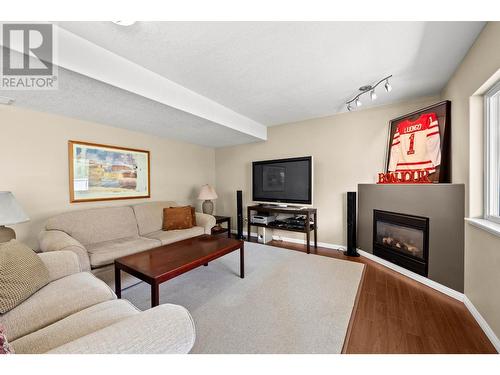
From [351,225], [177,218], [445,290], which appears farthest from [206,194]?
[445,290]

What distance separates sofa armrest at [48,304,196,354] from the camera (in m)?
0.72

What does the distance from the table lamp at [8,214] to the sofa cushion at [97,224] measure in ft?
1.64

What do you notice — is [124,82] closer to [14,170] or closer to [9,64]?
[9,64]

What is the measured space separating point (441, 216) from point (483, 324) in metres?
0.94

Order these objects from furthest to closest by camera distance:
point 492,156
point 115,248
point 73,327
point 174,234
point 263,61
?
point 174,234
point 115,248
point 263,61
point 492,156
point 73,327

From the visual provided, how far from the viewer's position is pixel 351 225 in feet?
9.93

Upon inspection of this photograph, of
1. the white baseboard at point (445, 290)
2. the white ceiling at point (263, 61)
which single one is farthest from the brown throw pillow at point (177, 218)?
the white baseboard at point (445, 290)

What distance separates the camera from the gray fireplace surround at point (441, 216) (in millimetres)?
1905

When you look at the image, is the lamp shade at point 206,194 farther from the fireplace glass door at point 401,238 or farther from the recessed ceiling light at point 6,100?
the fireplace glass door at point 401,238

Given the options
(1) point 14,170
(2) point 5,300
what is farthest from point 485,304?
(1) point 14,170

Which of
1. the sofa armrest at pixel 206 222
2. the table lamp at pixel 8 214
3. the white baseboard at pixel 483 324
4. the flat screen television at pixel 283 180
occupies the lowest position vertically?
the white baseboard at pixel 483 324

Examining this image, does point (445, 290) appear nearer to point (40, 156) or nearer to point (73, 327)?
point (73, 327)

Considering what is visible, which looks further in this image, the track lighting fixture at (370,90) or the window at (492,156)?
the track lighting fixture at (370,90)

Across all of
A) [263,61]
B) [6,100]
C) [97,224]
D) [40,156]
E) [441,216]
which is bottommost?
[97,224]
